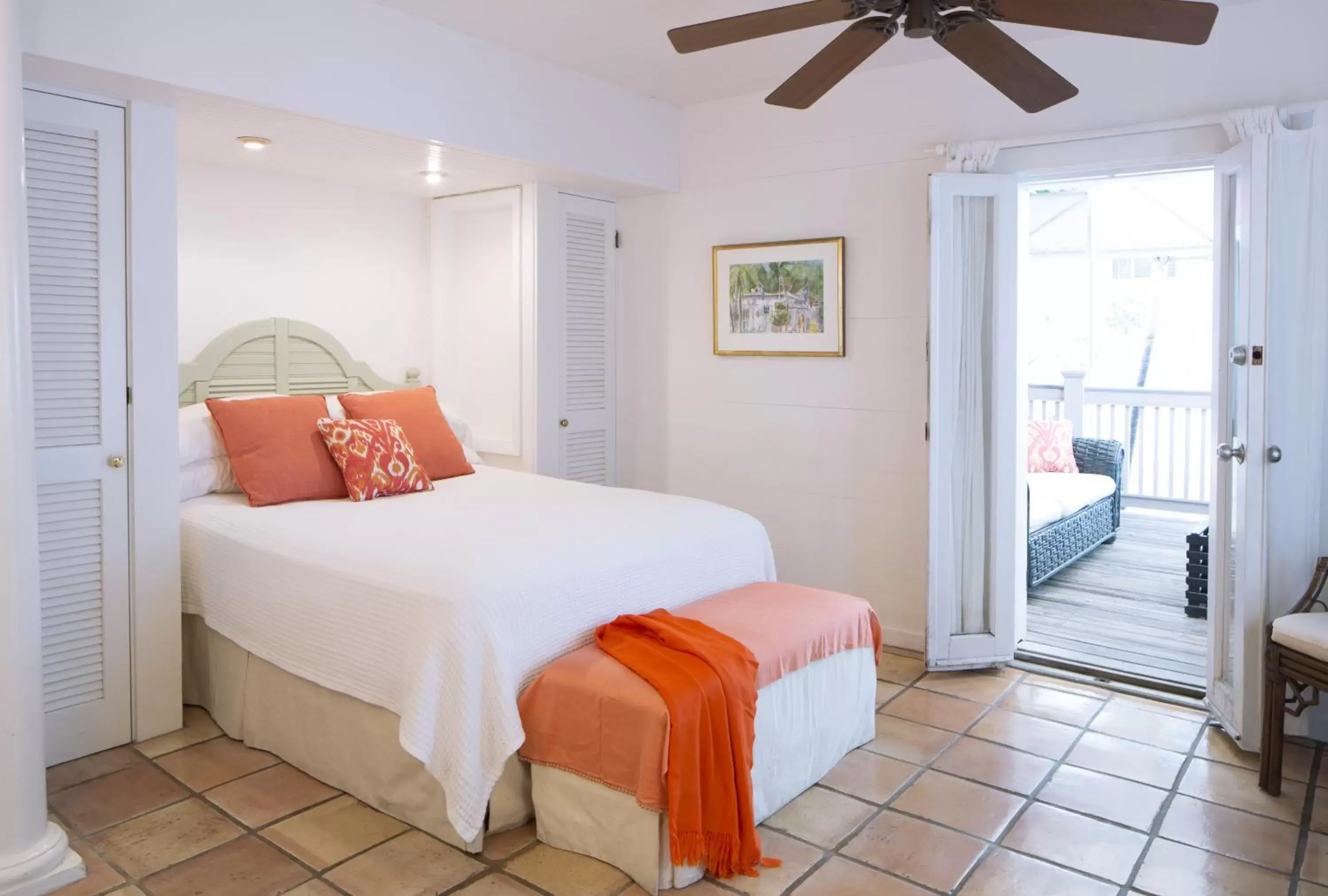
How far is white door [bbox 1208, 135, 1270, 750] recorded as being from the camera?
10.1ft

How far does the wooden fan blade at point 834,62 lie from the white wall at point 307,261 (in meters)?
2.62

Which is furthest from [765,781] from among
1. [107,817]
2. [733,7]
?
[733,7]

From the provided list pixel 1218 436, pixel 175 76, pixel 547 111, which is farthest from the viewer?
pixel 547 111

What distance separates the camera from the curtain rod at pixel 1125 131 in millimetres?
3240

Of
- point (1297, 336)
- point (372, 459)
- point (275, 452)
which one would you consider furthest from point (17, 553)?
point (1297, 336)

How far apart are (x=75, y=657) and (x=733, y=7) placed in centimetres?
307

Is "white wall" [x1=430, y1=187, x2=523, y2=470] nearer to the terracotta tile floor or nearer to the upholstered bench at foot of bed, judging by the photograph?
the terracotta tile floor

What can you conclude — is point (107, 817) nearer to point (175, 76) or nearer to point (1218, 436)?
point (175, 76)

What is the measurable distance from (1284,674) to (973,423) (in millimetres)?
1464

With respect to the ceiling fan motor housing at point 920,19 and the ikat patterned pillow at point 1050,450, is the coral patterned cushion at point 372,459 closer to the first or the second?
the ceiling fan motor housing at point 920,19

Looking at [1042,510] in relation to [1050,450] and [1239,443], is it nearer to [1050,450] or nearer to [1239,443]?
[1050,450]

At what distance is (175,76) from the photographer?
2912 millimetres

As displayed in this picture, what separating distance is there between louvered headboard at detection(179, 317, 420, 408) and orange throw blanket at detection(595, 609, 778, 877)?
2446 millimetres

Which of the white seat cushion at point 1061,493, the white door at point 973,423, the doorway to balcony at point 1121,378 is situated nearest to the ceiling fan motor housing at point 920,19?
the white door at point 973,423
